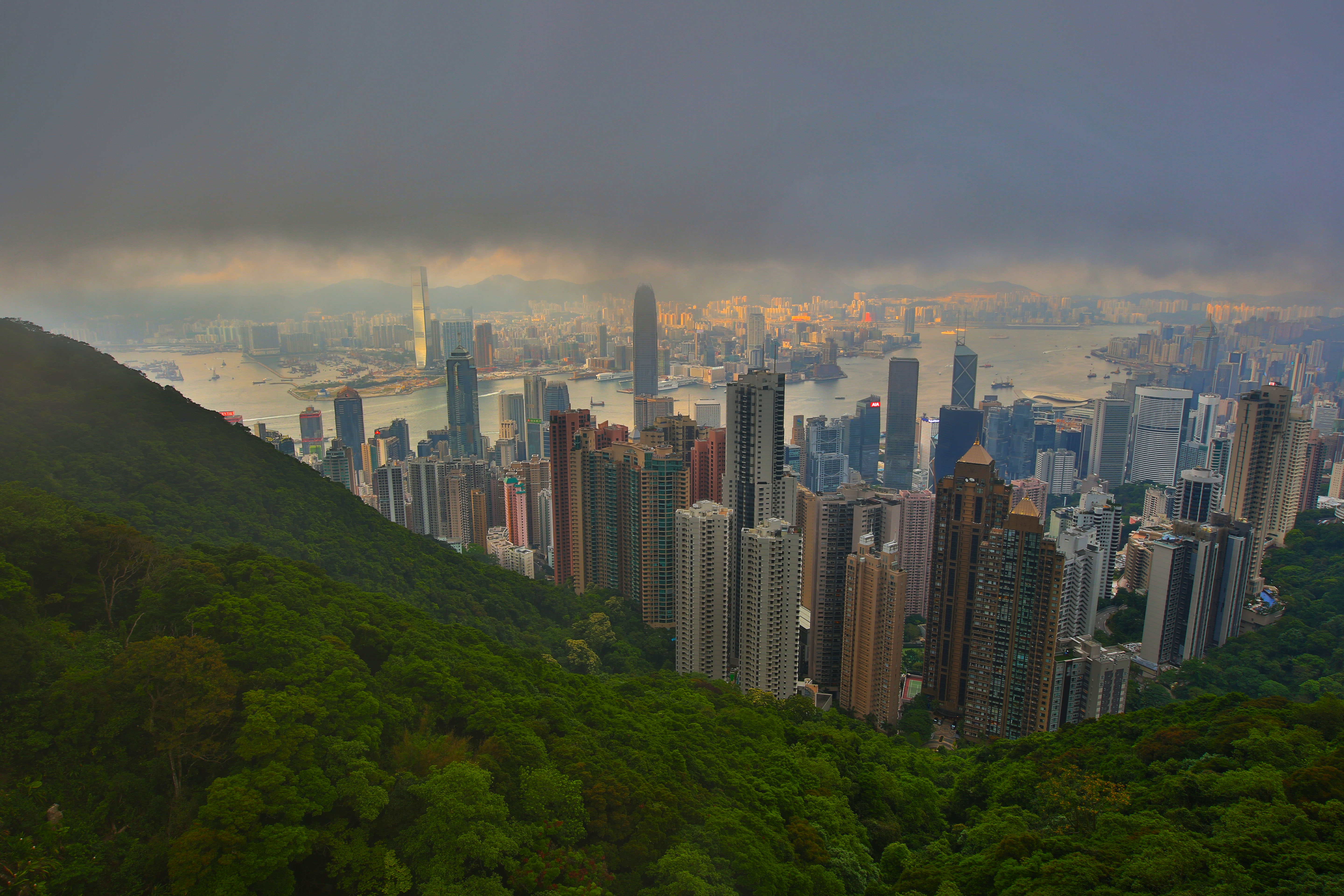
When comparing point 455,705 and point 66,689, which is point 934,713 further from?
point 66,689

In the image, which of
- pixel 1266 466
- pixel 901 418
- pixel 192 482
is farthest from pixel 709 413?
pixel 1266 466

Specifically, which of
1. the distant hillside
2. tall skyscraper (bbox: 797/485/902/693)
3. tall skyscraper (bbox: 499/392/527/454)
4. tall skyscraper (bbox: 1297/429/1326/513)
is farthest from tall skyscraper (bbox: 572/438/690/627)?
tall skyscraper (bbox: 1297/429/1326/513)

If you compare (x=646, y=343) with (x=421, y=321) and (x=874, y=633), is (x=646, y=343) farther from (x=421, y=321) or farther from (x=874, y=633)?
(x=874, y=633)

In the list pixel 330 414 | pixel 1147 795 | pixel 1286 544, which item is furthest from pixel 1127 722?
pixel 330 414

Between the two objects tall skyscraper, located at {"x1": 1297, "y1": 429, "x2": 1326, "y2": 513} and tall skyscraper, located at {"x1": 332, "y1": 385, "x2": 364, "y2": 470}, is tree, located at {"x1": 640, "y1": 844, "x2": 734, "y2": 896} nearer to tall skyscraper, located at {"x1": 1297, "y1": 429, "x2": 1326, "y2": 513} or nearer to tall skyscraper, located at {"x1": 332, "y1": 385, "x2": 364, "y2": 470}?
tall skyscraper, located at {"x1": 332, "y1": 385, "x2": 364, "y2": 470}

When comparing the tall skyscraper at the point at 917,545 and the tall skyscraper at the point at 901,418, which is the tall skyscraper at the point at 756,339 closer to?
the tall skyscraper at the point at 917,545

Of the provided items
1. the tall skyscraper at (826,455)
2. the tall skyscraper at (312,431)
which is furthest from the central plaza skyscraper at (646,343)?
the tall skyscraper at (312,431)
